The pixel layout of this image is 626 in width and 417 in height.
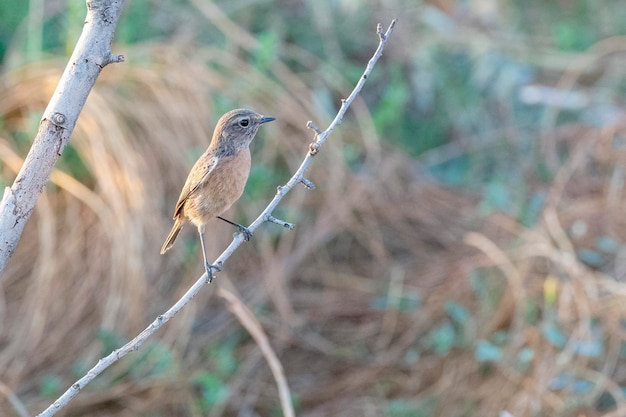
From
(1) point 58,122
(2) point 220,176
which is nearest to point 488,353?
(2) point 220,176

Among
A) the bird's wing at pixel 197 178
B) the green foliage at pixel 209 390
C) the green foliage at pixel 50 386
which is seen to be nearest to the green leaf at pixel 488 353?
the green foliage at pixel 209 390

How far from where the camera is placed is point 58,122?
2.35 meters

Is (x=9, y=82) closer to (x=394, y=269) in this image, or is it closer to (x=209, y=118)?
(x=209, y=118)

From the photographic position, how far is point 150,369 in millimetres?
5328

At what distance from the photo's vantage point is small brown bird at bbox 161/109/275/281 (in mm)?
3609

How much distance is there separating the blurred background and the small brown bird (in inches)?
58.2

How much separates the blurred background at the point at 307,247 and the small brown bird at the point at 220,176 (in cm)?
148

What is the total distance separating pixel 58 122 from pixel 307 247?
4.09 meters

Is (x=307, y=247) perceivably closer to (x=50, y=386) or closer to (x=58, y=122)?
(x=50, y=386)

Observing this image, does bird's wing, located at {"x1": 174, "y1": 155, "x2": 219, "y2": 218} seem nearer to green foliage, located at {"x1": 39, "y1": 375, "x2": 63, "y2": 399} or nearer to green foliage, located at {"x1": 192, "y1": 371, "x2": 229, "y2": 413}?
green foliage, located at {"x1": 192, "y1": 371, "x2": 229, "y2": 413}

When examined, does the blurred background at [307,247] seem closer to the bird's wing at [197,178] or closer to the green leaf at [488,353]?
the green leaf at [488,353]

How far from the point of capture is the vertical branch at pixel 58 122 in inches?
92.4

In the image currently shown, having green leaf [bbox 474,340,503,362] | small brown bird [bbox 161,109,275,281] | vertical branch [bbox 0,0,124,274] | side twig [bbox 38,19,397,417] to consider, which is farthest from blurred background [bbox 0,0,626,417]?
vertical branch [bbox 0,0,124,274]

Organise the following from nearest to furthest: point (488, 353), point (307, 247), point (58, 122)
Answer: point (58, 122) < point (488, 353) < point (307, 247)
